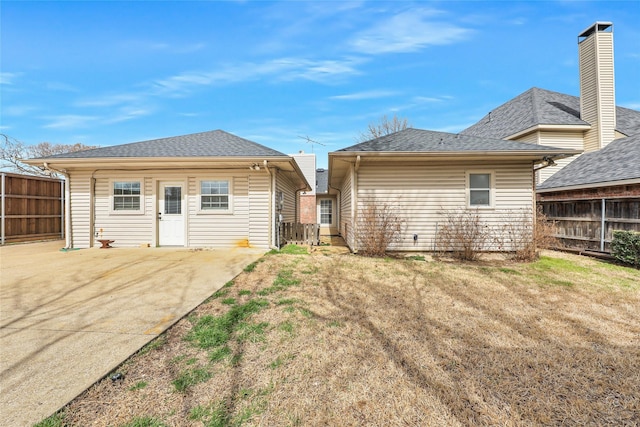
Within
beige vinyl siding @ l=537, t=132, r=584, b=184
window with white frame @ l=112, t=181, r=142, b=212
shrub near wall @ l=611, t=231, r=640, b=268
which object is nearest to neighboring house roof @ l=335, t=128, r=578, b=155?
shrub near wall @ l=611, t=231, r=640, b=268

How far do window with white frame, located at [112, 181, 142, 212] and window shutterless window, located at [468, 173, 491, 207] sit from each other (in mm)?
10634

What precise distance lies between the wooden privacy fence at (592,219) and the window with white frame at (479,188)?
3.17 meters

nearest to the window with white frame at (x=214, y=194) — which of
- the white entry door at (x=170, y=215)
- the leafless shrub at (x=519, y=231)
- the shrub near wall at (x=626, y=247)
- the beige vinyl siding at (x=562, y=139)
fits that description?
the white entry door at (x=170, y=215)

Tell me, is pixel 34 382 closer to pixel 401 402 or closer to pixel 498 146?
pixel 401 402

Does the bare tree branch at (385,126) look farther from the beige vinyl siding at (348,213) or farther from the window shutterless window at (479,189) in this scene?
the window shutterless window at (479,189)

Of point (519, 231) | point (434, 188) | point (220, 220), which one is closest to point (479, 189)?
point (434, 188)

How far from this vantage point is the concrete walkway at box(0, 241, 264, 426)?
207 cm

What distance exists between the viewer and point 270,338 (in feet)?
9.61

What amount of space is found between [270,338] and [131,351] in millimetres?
1267

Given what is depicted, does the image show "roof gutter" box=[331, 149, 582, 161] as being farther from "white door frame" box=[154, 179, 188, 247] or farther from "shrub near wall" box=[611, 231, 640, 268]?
"white door frame" box=[154, 179, 188, 247]

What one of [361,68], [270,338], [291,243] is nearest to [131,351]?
[270,338]

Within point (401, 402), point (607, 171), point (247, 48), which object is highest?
point (247, 48)

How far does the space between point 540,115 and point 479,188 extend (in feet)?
27.3

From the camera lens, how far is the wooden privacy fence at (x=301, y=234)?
1073 cm
